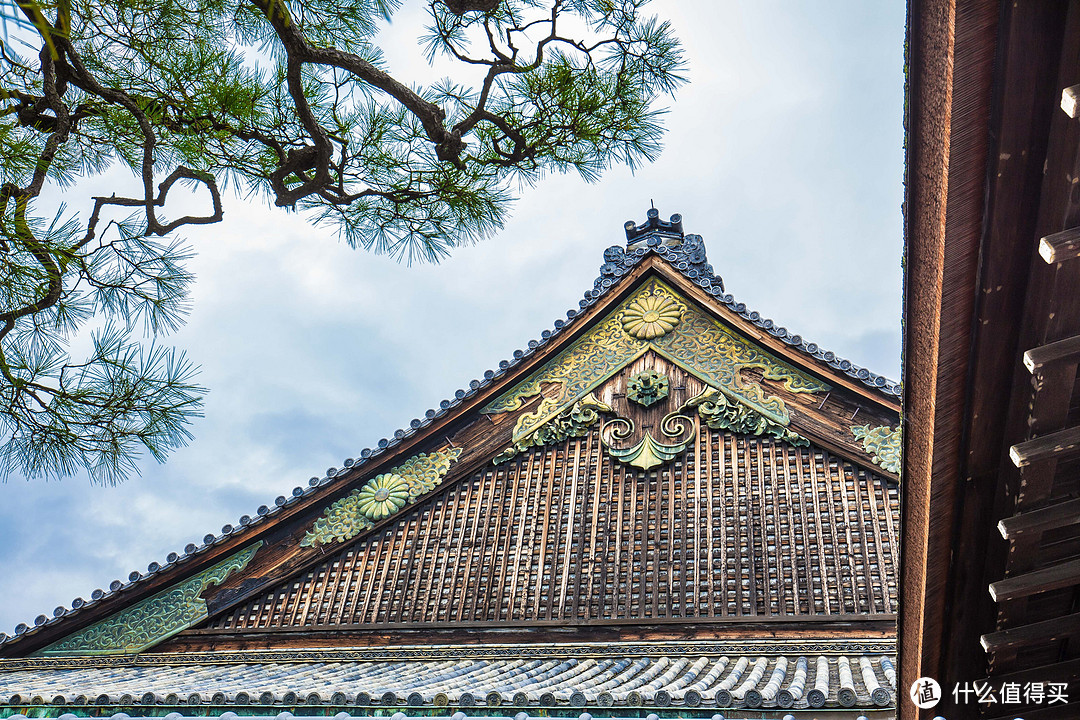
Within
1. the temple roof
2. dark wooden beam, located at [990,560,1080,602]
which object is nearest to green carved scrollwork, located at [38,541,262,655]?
the temple roof

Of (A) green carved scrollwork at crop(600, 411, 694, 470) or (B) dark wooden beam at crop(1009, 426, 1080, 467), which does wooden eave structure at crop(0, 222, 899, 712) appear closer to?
(A) green carved scrollwork at crop(600, 411, 694, 470)

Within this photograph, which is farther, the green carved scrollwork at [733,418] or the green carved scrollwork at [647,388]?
the green carved scrollwork at [647,388]

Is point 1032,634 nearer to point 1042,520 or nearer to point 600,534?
point 1042,520

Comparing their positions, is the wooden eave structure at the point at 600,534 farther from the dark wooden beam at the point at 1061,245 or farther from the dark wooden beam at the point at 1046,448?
the dark wooden beam at the point at 1061,245

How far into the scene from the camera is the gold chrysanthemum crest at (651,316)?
894 cm

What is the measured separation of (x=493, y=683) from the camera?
6.12m

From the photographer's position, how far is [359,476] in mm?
8633

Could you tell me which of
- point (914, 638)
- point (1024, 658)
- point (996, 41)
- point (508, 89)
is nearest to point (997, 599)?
point (914, 638)

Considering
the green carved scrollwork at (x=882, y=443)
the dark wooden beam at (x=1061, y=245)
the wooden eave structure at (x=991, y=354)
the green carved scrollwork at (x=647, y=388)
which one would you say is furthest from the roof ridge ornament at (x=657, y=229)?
the dark wooden beam at (x=1061, y=245)

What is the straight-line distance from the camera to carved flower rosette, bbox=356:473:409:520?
27.6ft

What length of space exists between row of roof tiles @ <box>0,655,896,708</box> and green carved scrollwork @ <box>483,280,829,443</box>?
99.4 inches

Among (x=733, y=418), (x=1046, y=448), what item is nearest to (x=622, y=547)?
(x=733, y=418)

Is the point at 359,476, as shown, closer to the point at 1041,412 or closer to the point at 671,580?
the point at 671,580

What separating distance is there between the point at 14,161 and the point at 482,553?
16.6 feet
